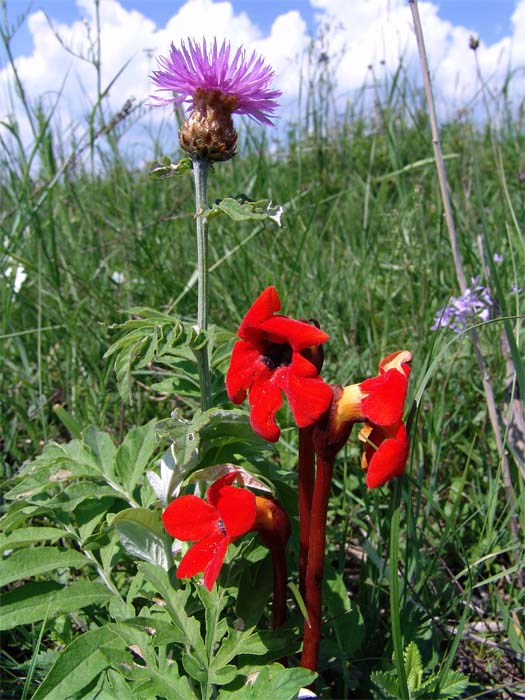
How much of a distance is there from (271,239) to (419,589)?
1844mm

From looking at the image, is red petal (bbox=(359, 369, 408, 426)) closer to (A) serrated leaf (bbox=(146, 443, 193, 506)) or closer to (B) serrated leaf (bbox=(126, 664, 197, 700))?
(A) serrated leaf (bbox=(146, 443, 193, 506))

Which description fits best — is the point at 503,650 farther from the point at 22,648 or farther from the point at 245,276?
the point at 245,276

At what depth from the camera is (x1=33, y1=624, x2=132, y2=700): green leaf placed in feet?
3.32

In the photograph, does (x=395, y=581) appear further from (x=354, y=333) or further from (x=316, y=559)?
(x=354, y=333)

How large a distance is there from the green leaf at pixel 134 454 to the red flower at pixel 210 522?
30 cm

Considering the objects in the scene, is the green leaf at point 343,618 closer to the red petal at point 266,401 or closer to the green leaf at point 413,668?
the green leaf at point 413,668

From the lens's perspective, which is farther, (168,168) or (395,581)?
(168,168)

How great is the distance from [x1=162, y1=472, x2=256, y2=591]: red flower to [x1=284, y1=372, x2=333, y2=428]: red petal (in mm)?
150

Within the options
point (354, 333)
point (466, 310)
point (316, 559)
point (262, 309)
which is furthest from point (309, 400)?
point (354, 333)

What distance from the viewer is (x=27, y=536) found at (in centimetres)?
120

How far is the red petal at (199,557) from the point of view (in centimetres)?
97

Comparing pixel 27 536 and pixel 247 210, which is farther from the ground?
pixel 247 210

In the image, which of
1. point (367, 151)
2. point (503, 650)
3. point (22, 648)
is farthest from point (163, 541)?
point (367, 151)

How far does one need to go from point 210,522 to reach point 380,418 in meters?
0.33
